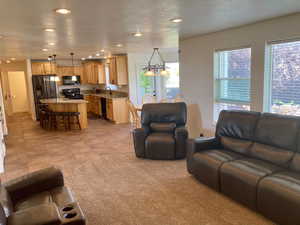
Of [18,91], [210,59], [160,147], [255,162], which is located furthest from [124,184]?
[18,91]

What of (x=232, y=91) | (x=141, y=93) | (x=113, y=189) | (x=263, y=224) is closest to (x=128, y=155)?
(x=113, y=189)

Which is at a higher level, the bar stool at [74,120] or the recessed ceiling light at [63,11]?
the recessed ceiling light at [63,11]

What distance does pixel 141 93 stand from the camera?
351 inches

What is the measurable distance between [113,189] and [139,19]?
2510 mm

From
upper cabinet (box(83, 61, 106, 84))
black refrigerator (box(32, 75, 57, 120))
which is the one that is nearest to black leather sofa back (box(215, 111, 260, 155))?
upper cabinet (box(83, 61, 106, 84))

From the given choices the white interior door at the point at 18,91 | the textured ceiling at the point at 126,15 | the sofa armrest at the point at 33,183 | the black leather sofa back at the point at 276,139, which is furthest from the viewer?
the white interior door at the point at 18,91

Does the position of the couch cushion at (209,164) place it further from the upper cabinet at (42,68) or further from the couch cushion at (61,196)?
the upper cabinet at (42,68)

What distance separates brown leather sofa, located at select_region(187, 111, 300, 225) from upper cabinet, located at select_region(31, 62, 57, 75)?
813 centimetres

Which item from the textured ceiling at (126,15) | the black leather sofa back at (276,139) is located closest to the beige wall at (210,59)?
the textured ceiling at (126,15)

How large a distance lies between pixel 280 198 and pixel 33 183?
2.52 meters

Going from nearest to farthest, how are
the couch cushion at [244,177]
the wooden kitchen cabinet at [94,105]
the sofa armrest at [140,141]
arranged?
1. the couch cushion at [244,177]
2. the sofa armrest at [140,141]
3. the wooden kitchen cabinet at [94,105]

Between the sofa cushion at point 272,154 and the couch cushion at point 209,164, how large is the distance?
0.23 meters

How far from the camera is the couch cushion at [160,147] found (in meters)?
4.44

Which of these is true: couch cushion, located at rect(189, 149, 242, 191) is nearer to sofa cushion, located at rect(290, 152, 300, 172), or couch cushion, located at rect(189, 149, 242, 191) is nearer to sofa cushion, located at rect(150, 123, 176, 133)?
sofa cushion, located at rect(290, 152, 300, 172)
